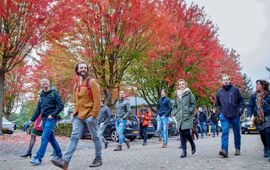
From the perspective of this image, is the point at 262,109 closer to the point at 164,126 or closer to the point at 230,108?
the point at 230,108

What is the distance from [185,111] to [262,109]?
1731 mm

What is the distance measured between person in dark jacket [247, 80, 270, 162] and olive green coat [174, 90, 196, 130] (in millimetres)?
1335

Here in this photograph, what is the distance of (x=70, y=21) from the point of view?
14.8 metres

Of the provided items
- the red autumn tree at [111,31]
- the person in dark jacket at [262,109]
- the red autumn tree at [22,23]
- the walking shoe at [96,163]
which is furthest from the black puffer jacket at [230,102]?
the red autumn tree at [111,31]

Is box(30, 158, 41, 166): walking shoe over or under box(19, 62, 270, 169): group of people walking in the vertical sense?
under

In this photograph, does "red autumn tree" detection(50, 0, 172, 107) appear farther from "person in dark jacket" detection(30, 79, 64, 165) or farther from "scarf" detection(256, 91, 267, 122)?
"scarf" detection(256, 91, 267, 122)

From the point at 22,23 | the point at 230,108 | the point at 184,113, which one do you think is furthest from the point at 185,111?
A: the point at 22,23

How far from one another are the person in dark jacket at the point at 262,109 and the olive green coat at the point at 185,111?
1335 millimetres

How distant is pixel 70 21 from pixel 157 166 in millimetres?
9999

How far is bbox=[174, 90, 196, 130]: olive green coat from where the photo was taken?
8.02 m

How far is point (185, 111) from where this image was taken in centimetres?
810

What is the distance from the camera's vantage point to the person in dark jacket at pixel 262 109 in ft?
24.1

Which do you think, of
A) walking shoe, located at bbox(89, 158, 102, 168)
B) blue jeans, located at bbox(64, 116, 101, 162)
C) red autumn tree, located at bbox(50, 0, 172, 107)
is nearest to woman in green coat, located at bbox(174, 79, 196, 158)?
walking shoe, located at bbox(89, 158, 102, 168)

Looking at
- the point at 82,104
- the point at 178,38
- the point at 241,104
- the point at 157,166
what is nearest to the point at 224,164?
the point at 157,166
